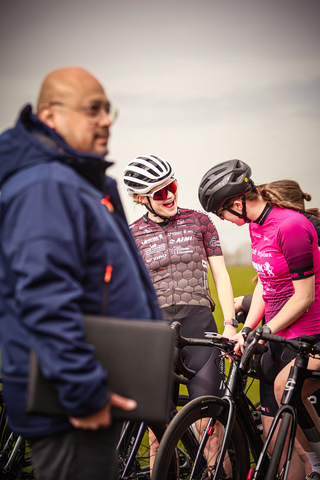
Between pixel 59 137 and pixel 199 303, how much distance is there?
178cm

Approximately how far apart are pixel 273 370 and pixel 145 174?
4.35 feet

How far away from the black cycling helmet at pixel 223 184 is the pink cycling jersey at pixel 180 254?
0.58 feet

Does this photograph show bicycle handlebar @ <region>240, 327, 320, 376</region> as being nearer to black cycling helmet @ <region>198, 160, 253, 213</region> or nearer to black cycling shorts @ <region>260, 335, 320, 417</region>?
black cycling shorts @ <region>260, 335, 320, 417</region>

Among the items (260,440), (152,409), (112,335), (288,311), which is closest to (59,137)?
(112,335)

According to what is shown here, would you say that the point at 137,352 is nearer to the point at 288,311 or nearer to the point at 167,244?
the point at 288,311

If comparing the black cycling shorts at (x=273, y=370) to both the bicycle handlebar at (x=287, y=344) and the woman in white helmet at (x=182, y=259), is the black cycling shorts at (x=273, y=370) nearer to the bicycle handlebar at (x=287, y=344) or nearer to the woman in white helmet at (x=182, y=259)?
the woman in white helmet at (x=182, y=259)

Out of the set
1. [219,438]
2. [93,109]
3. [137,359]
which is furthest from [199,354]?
[93,109]

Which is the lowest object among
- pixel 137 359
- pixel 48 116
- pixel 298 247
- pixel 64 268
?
pixel 137 359

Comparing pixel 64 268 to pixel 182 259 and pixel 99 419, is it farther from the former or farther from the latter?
pixel 182 259

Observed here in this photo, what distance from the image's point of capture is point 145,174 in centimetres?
321

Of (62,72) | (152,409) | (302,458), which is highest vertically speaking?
(62,72)

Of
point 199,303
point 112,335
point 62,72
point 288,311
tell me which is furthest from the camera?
point 199,303

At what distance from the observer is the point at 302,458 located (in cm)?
273

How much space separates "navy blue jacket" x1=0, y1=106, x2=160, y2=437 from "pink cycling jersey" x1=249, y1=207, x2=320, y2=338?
129cm
